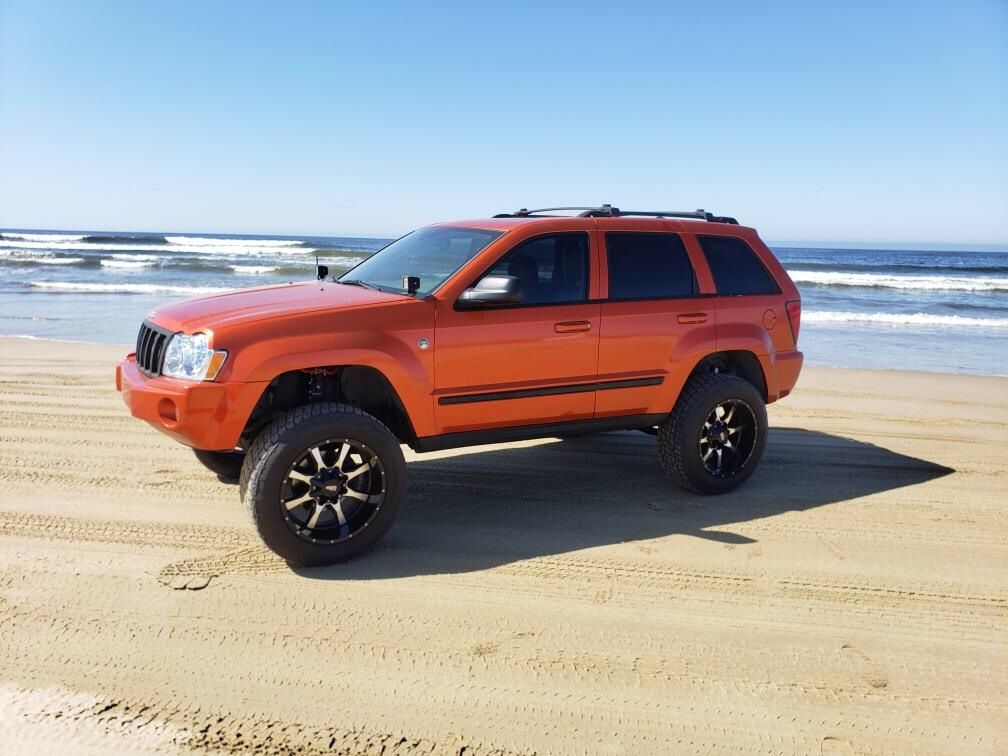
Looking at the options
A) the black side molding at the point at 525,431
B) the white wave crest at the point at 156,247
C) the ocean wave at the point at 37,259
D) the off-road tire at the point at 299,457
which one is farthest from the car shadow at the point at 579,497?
the white wave crest at the point at 156,247

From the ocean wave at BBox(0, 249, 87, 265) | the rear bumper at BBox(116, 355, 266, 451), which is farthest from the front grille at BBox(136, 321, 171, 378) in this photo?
the ocean wave at BBox(0, 249, 87, 265)

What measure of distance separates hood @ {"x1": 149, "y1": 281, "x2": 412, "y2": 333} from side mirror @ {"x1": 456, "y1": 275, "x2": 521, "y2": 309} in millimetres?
323

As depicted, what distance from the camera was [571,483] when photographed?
561cm

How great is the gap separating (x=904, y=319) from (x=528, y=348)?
16.5 meters

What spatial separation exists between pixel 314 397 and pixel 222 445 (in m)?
0.59

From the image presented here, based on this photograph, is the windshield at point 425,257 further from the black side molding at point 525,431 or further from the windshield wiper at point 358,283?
the black side molding at point 525,431

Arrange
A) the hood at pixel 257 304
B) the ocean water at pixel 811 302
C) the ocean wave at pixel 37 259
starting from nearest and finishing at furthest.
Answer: the hood at pixel 257 304, the ocean water at pixel 811 302, the ocean wave at pixel 37 259

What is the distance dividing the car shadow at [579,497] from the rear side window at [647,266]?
135 cm

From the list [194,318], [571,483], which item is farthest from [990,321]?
[194,318]

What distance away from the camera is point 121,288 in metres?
21.4

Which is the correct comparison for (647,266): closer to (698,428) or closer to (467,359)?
(698,428)

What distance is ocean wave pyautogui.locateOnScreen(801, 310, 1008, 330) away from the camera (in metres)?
17.6

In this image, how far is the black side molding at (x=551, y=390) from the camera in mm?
4516

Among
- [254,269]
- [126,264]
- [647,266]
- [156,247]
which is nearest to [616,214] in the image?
[647,266]
